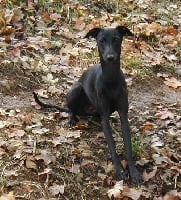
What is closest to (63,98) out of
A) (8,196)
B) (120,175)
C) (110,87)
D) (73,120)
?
(73,120)

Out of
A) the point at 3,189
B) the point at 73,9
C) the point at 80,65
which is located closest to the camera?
the point at 3,189

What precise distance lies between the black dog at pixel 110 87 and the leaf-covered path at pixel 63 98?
0.55 ft

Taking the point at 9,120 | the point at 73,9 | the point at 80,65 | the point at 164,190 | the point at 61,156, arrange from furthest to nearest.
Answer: the point at 73,9, the point at 80,65, the point at 9,120, the point at 61,156, the point at 164,190

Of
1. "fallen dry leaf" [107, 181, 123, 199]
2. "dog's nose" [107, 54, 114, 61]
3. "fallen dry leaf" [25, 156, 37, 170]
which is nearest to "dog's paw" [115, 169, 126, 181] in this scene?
"fallen dry leaf" [107, 181, 123, 199]

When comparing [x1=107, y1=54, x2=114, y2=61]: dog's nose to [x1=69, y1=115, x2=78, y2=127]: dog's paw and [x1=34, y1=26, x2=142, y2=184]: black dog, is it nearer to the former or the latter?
[x1=34, y1=26, x2=142, y2=184]: black dog

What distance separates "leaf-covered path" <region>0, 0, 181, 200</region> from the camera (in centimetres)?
450

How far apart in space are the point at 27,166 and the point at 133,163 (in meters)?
1.02

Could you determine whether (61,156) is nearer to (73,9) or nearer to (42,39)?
(42,39)

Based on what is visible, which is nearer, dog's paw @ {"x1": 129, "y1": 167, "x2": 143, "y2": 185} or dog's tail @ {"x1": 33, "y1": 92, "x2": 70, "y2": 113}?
dog's paw @ {"x1": 129, "y1": 167, "x2": 143, "y2": 185}

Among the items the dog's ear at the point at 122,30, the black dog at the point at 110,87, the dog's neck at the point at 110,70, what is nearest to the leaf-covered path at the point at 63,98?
the black dog at the point at 110,87

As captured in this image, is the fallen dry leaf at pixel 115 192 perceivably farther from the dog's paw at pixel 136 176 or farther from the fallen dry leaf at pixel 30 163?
the fallen dry leaf at pixel 30 163

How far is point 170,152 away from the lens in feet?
16.5

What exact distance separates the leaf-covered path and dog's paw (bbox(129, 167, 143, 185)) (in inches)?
2.3

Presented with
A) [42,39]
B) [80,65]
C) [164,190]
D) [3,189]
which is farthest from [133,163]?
[42,39]
